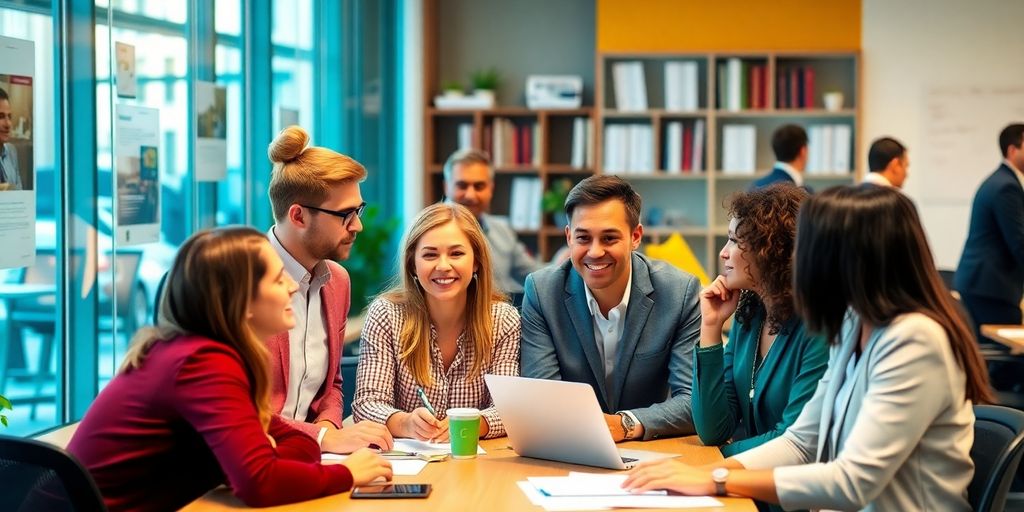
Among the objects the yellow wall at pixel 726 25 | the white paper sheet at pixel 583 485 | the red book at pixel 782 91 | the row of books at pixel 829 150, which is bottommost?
the white paper sheet at pixel 583 485

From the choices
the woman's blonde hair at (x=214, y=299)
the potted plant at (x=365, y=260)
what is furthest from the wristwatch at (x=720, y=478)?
the potted plant at (x=365, y=260)

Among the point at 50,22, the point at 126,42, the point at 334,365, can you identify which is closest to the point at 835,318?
the point at 334,365

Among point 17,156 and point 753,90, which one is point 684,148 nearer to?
point 753,90

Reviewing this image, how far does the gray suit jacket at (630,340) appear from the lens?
296 centimetres

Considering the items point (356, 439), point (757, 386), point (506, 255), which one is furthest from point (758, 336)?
point (506, 255)

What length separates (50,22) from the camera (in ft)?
10.7

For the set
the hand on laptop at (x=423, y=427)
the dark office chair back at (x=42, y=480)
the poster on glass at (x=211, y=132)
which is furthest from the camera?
the poster on glass at (x=211, y=132)

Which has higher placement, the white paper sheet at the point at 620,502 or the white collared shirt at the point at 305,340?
the white collared shirt at the point at 305,340

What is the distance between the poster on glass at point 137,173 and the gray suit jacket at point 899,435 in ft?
Result: 7.95

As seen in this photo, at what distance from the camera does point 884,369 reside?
202cm

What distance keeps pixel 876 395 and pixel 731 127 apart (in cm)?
610

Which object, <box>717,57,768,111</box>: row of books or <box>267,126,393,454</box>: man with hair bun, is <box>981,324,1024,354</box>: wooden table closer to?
<box>267,126,393,454</box>: man with hair bun

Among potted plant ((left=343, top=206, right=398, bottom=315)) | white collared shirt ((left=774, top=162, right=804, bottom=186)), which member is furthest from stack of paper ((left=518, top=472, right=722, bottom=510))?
white collared shirt ((left=774, top=162, right=804, bottom=186))

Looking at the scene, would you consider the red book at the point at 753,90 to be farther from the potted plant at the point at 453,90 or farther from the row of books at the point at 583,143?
the potted plant at the point at 453,90
